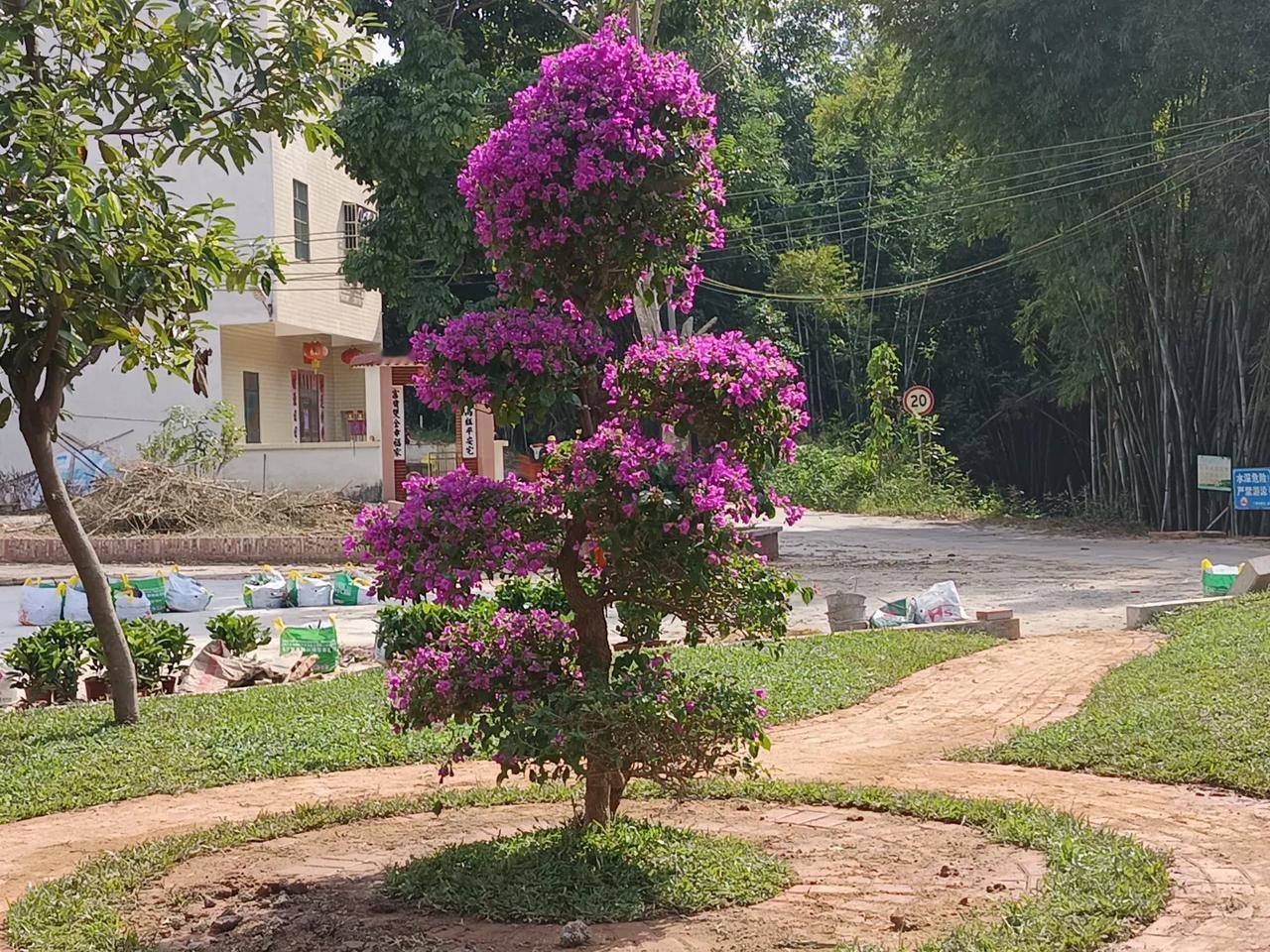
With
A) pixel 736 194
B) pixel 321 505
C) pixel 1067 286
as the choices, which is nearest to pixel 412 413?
pixel 736 194

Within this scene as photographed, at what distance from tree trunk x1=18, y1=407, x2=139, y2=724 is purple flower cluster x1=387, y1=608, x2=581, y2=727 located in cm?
364

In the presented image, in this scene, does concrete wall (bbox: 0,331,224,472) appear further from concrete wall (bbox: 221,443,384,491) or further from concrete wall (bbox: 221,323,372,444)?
concrete wall (bbox: 221,443,384,491)

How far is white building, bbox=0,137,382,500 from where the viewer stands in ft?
83.0

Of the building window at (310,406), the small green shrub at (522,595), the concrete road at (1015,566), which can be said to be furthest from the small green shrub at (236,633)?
the building window at (310,406)

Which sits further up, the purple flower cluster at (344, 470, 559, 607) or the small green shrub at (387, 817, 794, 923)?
the purple flower cluster at (344, 470, 559, 607)

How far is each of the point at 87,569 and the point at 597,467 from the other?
184 inches

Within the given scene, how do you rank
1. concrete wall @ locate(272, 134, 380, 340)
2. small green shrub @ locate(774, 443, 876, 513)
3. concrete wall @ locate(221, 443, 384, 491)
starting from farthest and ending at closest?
small green shrub @ locate(774, 443, 876, 513), concrete wall @ locate(272, 134, 380, 340), concrete wall @ locate(221, 443, 384, 491)

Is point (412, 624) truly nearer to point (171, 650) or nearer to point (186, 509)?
point (171, 650)

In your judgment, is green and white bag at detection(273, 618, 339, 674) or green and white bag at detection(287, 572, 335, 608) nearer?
green and white bag at detection(273, 618, 339, 674)

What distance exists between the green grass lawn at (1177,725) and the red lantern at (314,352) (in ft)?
69.4

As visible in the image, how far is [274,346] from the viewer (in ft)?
93.8

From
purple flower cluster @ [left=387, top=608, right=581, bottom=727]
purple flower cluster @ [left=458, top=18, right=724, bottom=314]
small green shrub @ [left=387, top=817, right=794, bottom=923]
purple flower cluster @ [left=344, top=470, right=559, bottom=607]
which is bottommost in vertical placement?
small green shrub @ [left=387, top=817, right=794, bottom=923]

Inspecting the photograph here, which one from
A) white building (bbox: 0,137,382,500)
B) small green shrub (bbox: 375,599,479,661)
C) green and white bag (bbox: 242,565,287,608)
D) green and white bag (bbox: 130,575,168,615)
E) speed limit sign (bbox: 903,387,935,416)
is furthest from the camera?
speed limit sign (bbox: 903,387,935,416)

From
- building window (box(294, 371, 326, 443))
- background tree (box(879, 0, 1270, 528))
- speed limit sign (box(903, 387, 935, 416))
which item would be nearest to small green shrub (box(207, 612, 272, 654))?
background tree (box(879, 0, 1270, 528))
